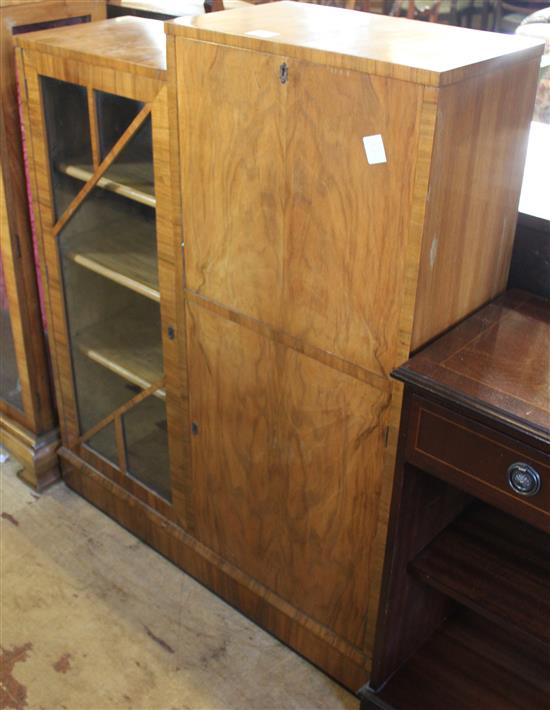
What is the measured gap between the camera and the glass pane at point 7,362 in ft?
7.41

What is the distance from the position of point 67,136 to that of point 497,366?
1.06m

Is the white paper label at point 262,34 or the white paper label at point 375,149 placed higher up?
the white paper label at point 262,34

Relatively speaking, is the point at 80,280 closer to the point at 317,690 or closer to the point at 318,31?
the point at 318,31

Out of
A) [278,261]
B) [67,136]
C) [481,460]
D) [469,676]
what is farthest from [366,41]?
[469,676]

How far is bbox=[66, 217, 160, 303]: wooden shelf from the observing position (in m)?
1.86

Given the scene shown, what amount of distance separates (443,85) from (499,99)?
0.18 m

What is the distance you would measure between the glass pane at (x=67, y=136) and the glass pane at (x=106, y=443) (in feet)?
1.89

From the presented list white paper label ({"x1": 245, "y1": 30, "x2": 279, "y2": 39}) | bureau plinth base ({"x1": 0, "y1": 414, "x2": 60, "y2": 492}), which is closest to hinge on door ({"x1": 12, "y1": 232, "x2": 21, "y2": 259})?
bureau plinth base ({"x1": 0, "y1": 414, "x2": 60, "y2": 492})

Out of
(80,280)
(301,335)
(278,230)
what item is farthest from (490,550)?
(80,280)

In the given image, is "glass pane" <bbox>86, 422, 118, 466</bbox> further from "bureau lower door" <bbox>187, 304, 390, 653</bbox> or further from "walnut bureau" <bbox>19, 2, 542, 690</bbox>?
"bureau lower door" <bbox>187, 304, 390, 653</bbox>

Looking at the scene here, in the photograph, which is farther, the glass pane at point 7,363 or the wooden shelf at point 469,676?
the glass pane at point 7,363

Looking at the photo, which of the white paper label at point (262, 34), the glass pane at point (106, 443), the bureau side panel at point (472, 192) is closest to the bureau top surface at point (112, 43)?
the white paper label at point (262, 34)

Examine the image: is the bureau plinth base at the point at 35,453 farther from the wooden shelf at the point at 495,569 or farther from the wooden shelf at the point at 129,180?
the wooden shelf at the point at 495,569

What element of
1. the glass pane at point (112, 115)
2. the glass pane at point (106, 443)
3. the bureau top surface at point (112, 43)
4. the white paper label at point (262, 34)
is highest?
the white paper label at point (262, 34)
